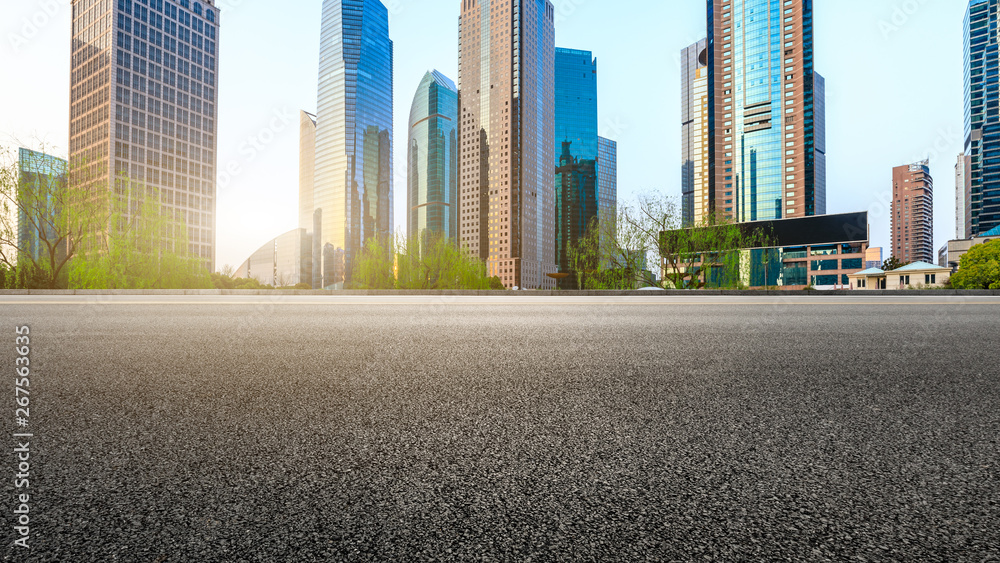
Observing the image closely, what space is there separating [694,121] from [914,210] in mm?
84580

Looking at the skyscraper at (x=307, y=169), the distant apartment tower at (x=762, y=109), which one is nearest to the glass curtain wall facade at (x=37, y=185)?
the distant apartment tower at (x=762, y=109)

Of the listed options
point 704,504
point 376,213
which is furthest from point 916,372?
point 376,213

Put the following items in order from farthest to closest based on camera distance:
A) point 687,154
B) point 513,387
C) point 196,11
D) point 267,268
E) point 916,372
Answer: point 687,154
point 267,268
point 196,11
point 916,372
point 513,387

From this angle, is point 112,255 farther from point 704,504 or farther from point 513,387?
point 704,504

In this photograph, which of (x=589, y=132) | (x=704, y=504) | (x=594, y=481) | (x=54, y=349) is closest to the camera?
(x=704, y=504)

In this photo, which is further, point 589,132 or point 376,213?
point 589,132

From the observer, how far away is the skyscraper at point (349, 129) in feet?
430

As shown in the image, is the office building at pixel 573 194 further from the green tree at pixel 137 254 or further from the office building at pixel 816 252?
the green tree at pixel 137 254

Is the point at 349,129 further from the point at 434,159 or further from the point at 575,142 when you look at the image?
the point at 575,142

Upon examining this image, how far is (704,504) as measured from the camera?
111cm

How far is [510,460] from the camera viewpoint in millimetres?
1401

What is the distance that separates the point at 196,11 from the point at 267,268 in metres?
69.1

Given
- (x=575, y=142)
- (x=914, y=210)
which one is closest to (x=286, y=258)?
(x=575, y=142)

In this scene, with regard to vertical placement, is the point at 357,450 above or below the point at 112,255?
below
